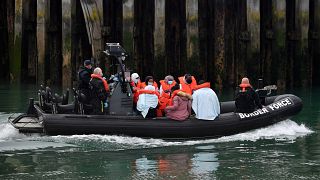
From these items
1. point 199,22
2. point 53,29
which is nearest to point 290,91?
point 199,22

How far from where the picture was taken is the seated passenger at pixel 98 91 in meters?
17.4

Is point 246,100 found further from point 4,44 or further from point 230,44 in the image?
point 4,44

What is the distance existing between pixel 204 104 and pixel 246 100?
1.12 metres

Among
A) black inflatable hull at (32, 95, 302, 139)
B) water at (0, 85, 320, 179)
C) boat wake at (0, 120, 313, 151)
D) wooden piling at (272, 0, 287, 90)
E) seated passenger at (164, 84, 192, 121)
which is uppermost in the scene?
wooden piling at (272, 0, 287, 90)

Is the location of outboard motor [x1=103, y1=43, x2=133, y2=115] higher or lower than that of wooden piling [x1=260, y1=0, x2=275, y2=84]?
lower

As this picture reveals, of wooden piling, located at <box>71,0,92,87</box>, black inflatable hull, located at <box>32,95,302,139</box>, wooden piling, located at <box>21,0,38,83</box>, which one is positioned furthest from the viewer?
wooden piling, located at <box>21,0,38,83</box>

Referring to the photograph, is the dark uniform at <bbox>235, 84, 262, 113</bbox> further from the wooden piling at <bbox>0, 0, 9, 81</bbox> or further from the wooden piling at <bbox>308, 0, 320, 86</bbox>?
the wooden piling at <bbox>0, 0, 9, 81</bbox>

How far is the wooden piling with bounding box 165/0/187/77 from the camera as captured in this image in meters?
28.4

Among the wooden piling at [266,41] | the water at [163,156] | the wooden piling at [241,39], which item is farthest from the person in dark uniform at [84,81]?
the wooden piling at [266,41]

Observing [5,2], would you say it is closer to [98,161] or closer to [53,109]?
[53,109]

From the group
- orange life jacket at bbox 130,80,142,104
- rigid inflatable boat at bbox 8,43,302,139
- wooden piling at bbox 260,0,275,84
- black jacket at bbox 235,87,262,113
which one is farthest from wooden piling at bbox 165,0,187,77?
black jacket at bbox 235,87,262,113

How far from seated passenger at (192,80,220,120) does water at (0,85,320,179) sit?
1.68ft

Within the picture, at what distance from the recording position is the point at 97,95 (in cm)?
1750

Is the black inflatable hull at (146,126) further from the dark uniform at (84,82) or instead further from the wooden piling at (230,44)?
the wooden piling at (230,44)
